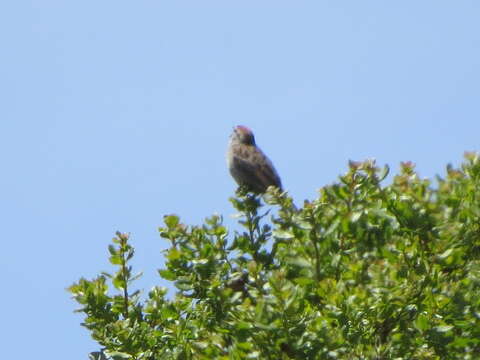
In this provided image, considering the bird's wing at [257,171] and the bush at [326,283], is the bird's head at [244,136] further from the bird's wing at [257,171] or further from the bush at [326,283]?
the bush at [326,283]

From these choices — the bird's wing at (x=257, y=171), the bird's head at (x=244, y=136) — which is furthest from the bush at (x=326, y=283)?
the bird's head at (x=244, y=136)

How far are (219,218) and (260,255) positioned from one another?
1.69ft

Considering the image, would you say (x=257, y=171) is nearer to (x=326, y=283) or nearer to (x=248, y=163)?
(x=248, y=163)

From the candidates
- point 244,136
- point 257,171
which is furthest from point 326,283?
point 244,136

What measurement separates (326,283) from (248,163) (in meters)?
6.80

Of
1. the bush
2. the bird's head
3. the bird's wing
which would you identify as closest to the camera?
the bush

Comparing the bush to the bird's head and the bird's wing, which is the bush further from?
the bird's head

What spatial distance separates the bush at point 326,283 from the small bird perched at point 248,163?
376 centimetres

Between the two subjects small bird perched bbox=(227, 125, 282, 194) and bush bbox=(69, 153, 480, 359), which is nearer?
bush bbox=(69, 153, 480, 359)

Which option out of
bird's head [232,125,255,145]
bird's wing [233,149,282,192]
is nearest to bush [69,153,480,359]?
bird's wing [233,149,282,192]

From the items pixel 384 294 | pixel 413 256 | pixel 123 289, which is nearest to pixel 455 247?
pixel 413 256

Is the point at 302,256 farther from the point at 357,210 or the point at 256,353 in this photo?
the point at 256,353

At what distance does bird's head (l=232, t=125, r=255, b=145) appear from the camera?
15.6 meters

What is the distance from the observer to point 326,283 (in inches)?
298
